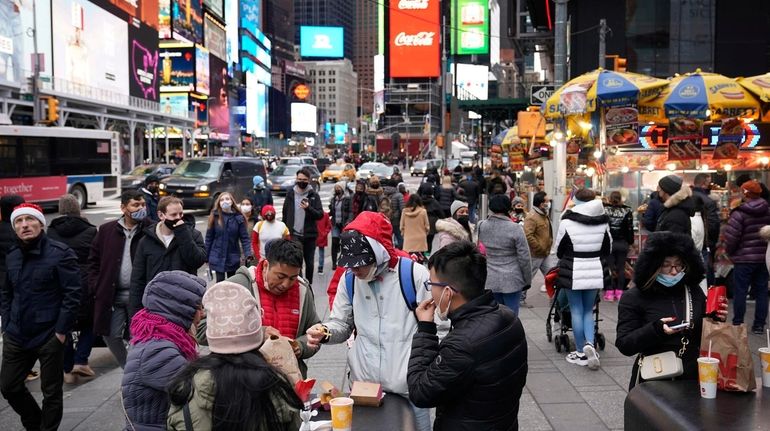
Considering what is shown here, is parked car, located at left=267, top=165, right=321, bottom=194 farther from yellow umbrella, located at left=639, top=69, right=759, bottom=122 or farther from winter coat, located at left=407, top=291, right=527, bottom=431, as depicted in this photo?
winter coat, located at left=407, top=291, right=527, bottom=431

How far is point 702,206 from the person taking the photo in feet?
31.8

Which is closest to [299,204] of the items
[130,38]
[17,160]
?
[17,160]

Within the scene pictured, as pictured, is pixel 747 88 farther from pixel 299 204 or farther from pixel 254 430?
pixel 254 430

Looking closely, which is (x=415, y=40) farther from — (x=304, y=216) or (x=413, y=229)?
(x=304, y=216)

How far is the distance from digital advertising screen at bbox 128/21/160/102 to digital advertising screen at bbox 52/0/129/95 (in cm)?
142

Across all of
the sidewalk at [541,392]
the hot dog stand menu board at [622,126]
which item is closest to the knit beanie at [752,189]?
the sidewalk at [541,392]

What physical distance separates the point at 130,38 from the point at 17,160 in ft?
140

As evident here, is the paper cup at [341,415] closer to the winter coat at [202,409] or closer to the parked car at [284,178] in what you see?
the winter coat at [202,409]

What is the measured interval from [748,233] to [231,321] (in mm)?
8268

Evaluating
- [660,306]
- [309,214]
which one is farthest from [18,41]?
[660,306]

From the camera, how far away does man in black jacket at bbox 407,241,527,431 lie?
315cm

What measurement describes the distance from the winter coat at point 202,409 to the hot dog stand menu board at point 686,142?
12.1 meters

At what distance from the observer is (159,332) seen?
3389 millimetres

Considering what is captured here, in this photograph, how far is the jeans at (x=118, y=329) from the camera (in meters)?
6.77
